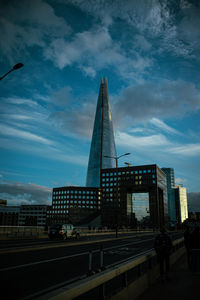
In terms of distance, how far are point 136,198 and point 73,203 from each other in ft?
152

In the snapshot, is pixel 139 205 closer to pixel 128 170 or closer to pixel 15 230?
pixel 128 170

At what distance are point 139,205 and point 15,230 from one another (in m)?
111

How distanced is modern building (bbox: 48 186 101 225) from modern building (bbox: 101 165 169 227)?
22.4 meters

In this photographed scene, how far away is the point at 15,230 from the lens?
30828mm

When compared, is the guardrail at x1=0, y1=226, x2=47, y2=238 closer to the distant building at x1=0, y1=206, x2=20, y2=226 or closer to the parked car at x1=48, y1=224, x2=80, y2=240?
the parked car at x1=48, y1=224, x2=80, y2=240

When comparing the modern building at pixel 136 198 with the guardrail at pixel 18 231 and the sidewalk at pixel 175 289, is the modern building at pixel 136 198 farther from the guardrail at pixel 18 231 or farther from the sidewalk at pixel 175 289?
the sidewalk at pixel 175 289

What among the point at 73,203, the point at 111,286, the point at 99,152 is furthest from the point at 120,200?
the point at 111,286

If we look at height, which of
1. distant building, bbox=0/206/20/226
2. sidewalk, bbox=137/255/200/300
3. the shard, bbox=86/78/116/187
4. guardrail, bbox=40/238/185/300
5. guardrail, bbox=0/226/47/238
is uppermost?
the shard, bbox=86/78/116/187

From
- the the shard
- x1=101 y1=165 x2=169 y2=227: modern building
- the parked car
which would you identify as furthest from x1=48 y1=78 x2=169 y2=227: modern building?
the parked car

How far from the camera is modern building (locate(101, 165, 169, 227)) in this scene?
128m

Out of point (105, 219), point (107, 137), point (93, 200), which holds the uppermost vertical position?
point (107, 137)

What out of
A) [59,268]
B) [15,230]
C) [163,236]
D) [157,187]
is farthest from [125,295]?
A: [157,187]

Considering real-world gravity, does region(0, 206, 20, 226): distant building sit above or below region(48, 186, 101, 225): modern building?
below

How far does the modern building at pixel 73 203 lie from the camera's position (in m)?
157
